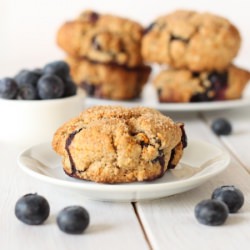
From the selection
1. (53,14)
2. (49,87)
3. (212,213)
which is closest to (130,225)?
(212,213)

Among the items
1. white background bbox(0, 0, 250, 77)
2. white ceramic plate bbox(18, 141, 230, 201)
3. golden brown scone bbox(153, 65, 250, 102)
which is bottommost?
white background bbox(0, 0, 250, 77)

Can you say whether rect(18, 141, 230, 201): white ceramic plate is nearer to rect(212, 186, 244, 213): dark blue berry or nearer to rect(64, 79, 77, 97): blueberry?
rect(212, 186, 244, 213): dark blue berry

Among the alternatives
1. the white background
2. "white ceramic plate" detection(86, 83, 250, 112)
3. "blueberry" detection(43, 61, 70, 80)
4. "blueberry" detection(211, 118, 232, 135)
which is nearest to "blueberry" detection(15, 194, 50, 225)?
"blueberry" detection(43, 61, 70, 80)

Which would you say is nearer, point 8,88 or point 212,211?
point 212,211

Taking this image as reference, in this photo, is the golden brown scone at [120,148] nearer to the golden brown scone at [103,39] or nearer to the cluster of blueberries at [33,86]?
the cluster of blueberries at [33,86]

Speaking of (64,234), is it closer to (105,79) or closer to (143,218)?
(143,218)
